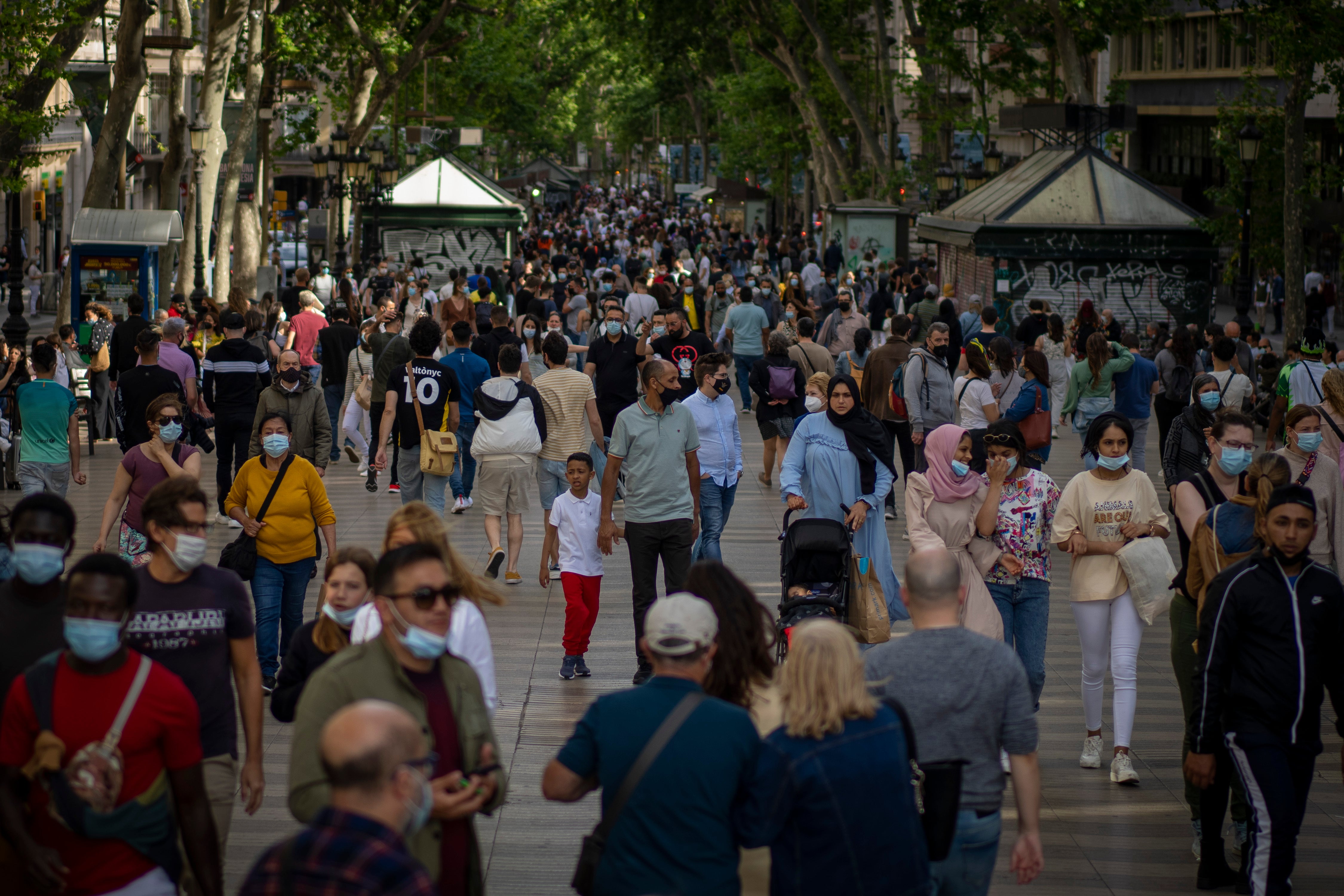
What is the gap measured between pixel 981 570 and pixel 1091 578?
50 centimetres

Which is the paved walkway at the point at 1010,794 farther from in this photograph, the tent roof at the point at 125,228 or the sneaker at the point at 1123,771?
the tent roof at the point at 125,228

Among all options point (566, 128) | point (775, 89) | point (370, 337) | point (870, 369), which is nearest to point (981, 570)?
point (870, 369)

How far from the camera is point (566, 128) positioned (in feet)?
273

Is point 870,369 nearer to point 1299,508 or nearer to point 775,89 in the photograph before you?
point 1299,508

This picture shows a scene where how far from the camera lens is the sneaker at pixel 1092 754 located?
26.0ft

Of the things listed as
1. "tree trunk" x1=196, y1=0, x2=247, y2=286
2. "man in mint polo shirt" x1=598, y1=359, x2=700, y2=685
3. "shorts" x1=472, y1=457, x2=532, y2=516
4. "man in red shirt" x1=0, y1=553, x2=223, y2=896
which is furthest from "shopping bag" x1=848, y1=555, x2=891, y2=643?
"tree trunk" x1=196, y1=0, x2=247, y2=286

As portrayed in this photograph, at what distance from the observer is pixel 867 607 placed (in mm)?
8977

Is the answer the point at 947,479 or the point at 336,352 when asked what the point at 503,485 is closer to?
the point at 947,479

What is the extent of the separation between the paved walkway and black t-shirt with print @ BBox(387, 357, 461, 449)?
1018 mm

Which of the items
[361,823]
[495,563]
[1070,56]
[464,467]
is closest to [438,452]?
[495,563]

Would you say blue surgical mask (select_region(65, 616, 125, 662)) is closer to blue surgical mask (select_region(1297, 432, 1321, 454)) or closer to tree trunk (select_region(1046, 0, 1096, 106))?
blue surgical mask (select_region(1297, 432, 1321, 454))

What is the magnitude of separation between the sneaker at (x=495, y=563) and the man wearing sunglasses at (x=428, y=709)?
23.0 feet

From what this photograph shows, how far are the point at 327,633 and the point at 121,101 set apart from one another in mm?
19218

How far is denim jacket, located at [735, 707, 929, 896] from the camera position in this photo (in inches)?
164
